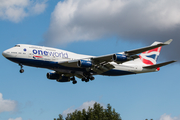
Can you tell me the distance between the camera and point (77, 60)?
47125 millimetres

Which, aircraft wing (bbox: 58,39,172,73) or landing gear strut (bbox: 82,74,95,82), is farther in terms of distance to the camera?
landing gear strut (bbox: 82,74,95,82)

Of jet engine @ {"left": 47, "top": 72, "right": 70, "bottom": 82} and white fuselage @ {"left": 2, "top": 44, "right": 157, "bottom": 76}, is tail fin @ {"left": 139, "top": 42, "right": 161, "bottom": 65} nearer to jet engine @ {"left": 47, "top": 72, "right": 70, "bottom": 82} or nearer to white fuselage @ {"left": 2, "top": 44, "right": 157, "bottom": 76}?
white fuselage @ {"left": 2, "top": 44, "right": 157, "bottom": 76}

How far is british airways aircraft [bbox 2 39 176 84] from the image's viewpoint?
45.2 m

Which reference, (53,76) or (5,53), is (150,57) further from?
(5,53)

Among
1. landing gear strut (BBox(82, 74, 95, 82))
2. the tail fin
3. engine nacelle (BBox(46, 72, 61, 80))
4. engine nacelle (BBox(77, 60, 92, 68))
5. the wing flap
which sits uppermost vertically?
the tail fin

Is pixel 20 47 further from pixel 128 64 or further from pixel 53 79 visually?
pixel 128 64

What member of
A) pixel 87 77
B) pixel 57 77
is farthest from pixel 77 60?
pixel 57 77

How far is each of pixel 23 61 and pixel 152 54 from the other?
28.8 meters

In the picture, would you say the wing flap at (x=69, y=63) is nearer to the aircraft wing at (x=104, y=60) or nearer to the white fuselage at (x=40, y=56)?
the aircraft wing at (x=104, y=60)

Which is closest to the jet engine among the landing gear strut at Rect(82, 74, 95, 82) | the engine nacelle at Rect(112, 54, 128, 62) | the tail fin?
the landing gear strut at Rect(82, 74, 95, 82)

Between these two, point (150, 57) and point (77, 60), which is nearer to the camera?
A: point (77, 60)

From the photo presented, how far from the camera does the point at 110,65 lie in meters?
50.3

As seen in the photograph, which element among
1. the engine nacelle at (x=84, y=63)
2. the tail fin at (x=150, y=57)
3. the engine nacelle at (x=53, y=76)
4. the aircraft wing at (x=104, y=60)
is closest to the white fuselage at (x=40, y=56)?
the aircraft wing at (x=104, y=60)

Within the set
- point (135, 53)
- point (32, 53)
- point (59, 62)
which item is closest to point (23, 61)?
point (32, 53)
